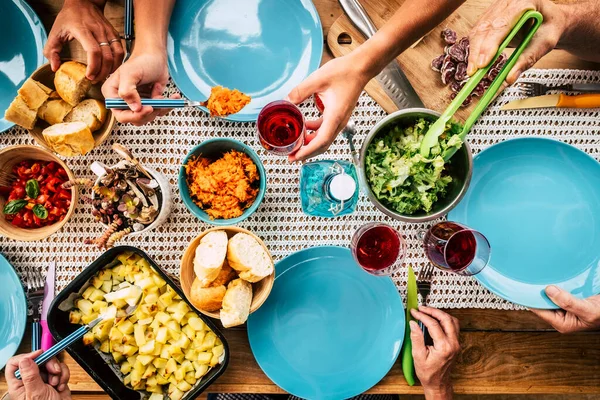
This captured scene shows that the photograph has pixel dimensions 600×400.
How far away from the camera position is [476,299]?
1536 millimetres

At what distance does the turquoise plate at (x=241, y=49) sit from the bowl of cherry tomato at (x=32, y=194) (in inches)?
19.1

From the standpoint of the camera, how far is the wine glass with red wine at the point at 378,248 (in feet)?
4.44

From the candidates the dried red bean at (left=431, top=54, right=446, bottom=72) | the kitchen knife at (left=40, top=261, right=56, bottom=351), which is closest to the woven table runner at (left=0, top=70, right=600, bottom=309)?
the kitchen knife at (left=40, top=261, right=56, bottom=351)

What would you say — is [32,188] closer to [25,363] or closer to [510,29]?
[25,363]

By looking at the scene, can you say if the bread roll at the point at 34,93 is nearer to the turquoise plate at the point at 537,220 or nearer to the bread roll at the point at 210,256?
the bread roll at the point at 210,256

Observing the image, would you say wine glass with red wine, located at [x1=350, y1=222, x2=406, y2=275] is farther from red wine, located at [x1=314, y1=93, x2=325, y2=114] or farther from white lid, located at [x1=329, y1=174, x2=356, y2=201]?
red wine, located at [x1=314, y1=93, x2=325, y2=114]

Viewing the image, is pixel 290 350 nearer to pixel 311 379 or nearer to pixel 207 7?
pixel 311 379

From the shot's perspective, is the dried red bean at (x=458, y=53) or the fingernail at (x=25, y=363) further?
the dried red bean at (x=458, y=53)

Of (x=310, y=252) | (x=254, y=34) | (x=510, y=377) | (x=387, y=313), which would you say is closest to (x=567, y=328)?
(x=510, y=377)

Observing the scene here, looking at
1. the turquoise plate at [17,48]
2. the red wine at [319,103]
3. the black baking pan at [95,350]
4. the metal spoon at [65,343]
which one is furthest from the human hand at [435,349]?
the turquoise plate at [17,48]

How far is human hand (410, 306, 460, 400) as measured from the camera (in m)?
1.46

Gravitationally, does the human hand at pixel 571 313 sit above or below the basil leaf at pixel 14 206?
below

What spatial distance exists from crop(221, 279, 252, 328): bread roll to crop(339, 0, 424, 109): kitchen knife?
0.78 m

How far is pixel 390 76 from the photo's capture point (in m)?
1.45
